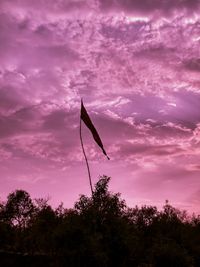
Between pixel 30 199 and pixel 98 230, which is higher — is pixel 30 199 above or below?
above

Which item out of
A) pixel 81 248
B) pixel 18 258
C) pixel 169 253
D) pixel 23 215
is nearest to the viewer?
pixel 81 248

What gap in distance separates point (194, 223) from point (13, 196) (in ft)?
147

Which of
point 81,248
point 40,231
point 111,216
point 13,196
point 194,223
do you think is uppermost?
point 13,196

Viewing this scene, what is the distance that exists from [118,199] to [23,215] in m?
68.8

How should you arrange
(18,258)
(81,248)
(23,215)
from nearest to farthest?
1. (81,248)
2. (18,258)
3. (23,215)

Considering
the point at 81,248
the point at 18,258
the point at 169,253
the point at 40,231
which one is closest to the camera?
the point at 81,248

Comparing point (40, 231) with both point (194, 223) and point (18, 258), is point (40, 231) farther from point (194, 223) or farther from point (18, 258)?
point (194, 223)

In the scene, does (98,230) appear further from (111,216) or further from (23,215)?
(23,215)

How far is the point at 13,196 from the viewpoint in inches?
4237

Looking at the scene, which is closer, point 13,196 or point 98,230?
point 98,230

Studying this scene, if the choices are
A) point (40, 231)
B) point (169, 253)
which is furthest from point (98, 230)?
point (40, 231)

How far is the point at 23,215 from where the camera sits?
106688mm

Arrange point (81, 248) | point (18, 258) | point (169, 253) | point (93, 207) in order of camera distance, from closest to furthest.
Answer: point (81, 248) → point (93, 207) → point (169, 253) → point (18, 258)

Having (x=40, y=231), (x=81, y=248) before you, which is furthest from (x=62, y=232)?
(x=40, y=231)
